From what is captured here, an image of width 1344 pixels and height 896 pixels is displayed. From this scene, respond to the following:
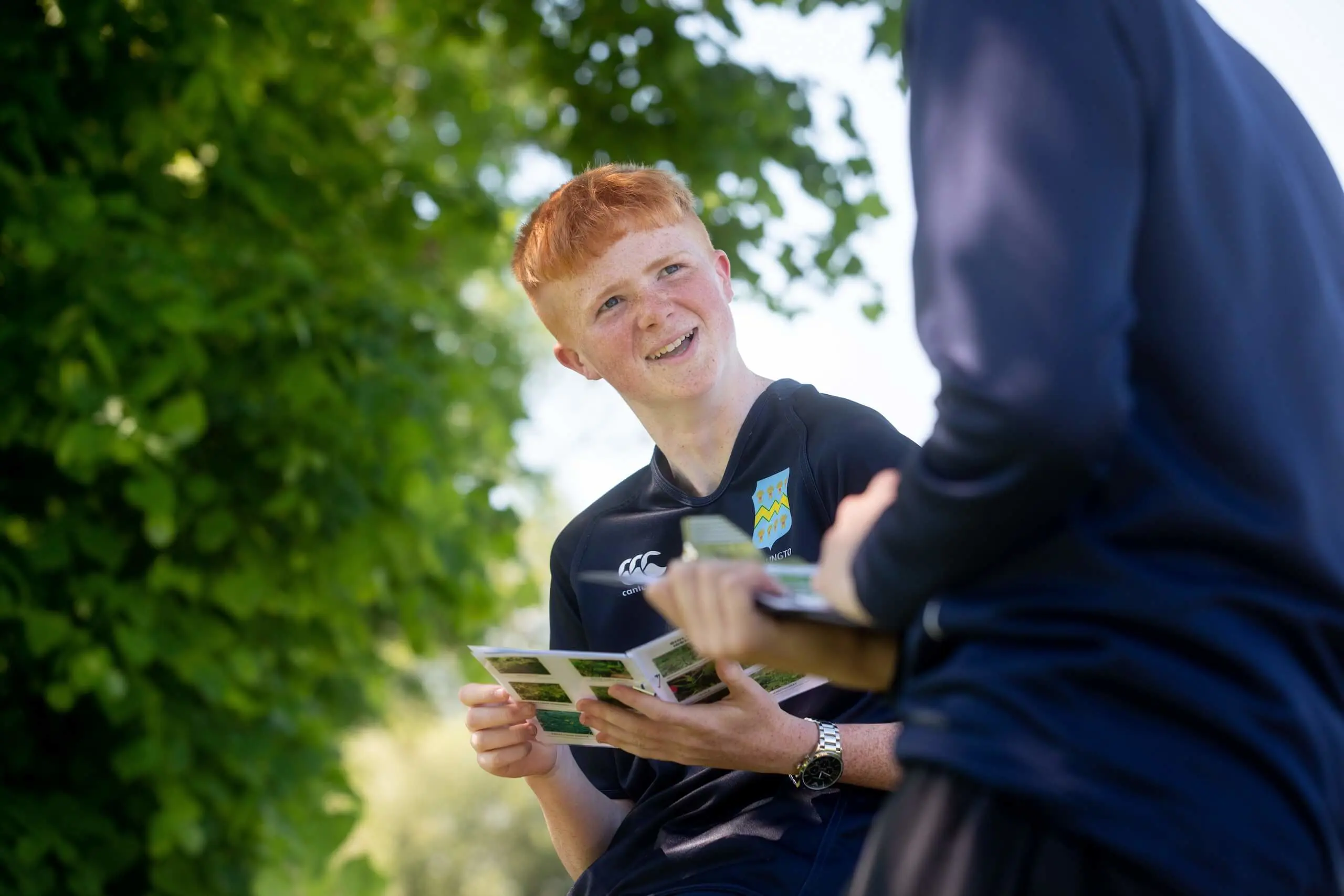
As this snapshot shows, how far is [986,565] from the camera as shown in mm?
1174

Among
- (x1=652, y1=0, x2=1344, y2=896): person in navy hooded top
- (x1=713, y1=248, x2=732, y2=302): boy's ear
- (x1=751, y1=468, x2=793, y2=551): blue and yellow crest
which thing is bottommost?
(x1=652, y1=0, x2=1344, y2=896): person in navy hooded top

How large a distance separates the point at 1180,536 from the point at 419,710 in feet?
47.2

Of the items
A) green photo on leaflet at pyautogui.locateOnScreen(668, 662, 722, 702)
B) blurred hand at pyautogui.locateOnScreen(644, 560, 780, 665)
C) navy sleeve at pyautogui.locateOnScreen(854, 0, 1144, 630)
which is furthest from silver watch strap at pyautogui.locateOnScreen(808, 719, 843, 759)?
navy sleeve at pyautogui.locateOnScreen(854, 0, 1144, 630)

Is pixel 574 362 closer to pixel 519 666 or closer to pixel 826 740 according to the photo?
pixel 519 666

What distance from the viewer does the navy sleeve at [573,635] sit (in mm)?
2408

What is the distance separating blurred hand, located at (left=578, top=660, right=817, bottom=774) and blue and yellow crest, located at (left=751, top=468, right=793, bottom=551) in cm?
28

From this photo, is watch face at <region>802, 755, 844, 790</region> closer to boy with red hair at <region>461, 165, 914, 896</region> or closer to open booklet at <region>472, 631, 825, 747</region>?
boy with red hair at <region>461, 165, 914, 896</region>

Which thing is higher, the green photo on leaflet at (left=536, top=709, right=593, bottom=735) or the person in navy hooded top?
the green photo on leaflet at (left=536, top=709, right=593, bottom=735)

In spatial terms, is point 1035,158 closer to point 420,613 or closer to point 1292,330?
point 1292,330

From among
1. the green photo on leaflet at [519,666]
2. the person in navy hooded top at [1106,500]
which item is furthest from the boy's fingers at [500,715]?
the person in navy hooded top at [1106,500]

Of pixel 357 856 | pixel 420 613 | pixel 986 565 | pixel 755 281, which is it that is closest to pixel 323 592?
pixel 420 613

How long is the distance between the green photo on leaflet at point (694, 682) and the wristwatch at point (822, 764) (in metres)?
0.17

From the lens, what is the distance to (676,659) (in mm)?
Answer: 1759

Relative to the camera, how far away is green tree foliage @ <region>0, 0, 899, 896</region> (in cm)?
397
